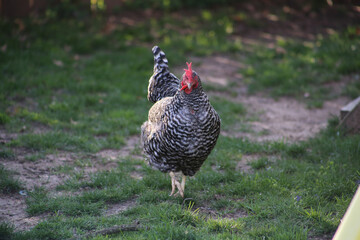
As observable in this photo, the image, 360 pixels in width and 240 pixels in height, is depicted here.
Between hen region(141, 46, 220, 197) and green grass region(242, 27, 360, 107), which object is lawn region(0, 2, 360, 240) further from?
hen region(141, 46, 220, 197)

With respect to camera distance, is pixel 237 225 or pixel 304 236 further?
pixel 237 225

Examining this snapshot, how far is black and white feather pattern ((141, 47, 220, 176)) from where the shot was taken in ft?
14.2

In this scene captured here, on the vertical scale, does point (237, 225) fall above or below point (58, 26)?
below

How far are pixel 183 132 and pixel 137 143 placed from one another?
2.20m

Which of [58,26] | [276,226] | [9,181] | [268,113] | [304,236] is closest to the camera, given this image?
[304,236]

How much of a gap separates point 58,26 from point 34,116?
4249 millimetres

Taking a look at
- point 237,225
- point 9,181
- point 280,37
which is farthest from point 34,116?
point 280,37

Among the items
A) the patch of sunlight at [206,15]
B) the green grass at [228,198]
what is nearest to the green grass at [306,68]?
the green grass at [228,198]

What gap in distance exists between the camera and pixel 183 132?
4316 mm

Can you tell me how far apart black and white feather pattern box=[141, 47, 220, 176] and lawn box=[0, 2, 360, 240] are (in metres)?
0.50

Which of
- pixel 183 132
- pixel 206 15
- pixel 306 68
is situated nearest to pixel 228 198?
pixel 183 132

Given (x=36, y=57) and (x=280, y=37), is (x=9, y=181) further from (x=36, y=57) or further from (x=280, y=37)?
(x=280, y=37)

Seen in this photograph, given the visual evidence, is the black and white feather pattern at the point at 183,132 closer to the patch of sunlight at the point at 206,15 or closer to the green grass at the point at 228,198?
the green grass at the point at 228,198

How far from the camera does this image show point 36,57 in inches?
346
